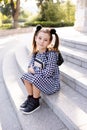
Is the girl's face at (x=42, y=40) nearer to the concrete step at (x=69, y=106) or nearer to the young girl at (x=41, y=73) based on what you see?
the young girl at (x=41, y=73)

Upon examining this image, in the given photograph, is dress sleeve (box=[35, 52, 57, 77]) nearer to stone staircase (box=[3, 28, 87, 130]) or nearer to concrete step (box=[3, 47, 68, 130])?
stone staircase (box=[3, 28, 87, 130])

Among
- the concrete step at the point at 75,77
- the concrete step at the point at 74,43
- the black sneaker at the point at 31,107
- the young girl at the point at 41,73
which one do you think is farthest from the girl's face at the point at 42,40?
the concrete step at the point at 74,43

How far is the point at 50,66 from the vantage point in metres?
2.83

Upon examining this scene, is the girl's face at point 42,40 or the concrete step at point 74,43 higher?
the girl's face at point 42,40

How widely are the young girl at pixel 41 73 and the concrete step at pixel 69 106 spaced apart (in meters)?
0.12

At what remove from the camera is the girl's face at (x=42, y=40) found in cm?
290

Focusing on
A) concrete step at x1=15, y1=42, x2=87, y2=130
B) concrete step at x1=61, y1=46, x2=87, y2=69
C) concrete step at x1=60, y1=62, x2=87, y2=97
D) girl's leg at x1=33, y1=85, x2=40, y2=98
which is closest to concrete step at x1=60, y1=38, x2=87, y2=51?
concrete step at x1=61, y1=46, x2=87, y2=69

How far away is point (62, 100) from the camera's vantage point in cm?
272

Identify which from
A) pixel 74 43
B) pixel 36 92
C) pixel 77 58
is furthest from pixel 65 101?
pixel 74 43

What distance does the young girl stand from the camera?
2758 millimetres

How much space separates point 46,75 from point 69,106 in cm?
47

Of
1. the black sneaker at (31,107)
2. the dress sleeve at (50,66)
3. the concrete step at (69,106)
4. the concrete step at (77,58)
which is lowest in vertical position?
the black sneaker at (31,107)

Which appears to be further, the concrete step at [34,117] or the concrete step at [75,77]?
the concrete step at [75,77]

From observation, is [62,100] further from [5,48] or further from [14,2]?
[14,2]
